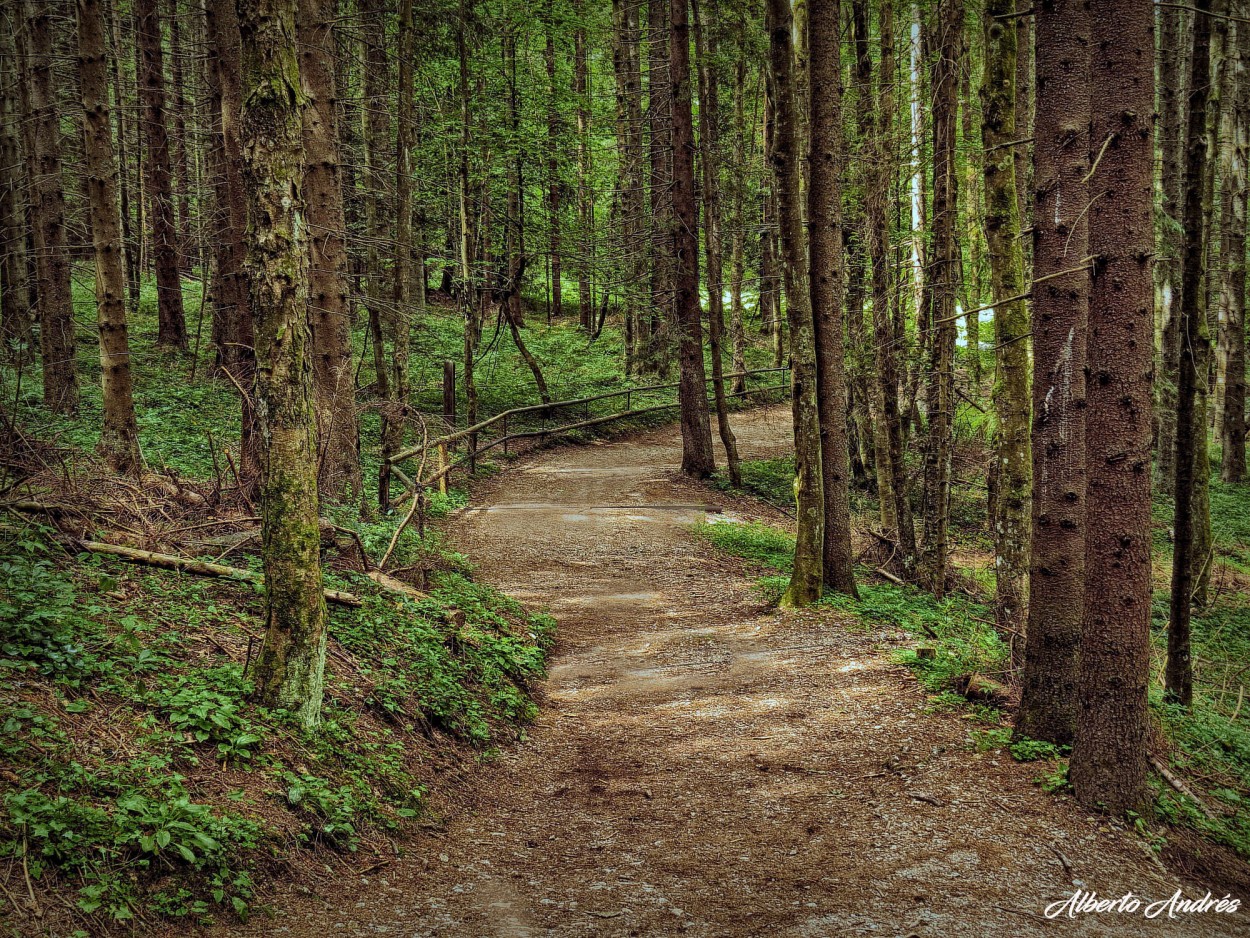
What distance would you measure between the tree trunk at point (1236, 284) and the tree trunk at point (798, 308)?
14031mm

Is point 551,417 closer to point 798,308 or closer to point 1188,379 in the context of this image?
point 798,308

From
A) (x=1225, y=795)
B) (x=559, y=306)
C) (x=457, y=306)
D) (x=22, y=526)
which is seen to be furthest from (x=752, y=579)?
(x=559, y=306)

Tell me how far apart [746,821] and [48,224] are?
1746 centimetres

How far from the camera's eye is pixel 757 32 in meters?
20.7

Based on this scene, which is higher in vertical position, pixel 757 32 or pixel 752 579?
pixel 757 32

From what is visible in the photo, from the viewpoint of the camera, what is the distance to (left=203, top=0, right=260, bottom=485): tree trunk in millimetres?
9859

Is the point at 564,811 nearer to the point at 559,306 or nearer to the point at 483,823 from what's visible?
the point at 483,823

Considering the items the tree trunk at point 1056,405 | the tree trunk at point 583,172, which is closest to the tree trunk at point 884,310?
the tree trunk at point 1056,405

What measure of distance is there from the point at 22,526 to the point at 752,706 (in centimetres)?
617

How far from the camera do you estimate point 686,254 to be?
18.4m

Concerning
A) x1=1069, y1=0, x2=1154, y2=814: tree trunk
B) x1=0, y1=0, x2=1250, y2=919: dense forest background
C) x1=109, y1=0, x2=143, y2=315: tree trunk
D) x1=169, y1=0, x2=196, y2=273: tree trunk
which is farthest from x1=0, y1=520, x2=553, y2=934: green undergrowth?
x1=109, y1=0, x2=143, y2=315: tree trunk

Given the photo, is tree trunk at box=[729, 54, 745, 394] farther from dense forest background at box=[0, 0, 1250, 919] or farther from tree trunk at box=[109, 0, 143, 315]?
tree trunk at box=[109, 0, 143, 315]

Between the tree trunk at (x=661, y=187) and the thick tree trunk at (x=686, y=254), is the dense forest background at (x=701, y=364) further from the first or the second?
the tree trunk at (x=661, y=187)

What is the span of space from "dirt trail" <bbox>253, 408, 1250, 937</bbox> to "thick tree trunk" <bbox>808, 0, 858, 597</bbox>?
1.50 metres
